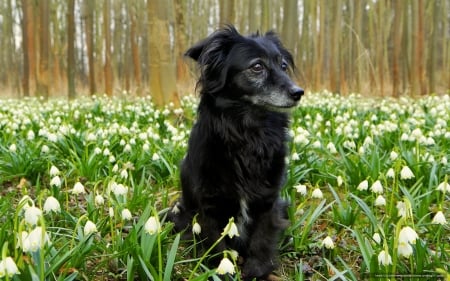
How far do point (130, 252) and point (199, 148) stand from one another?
82 centimetres

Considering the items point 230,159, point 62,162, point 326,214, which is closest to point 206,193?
point 230,159

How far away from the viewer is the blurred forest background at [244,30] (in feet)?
39.7

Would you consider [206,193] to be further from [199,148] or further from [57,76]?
[57,76]

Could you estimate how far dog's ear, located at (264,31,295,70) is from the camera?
3517mm

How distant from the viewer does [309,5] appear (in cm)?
2055

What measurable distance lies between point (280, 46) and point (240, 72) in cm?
62

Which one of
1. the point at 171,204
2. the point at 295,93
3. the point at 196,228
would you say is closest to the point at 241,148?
the point at 295,93

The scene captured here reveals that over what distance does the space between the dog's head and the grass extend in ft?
2.35

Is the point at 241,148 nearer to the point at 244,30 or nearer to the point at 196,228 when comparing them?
the point at 196,228

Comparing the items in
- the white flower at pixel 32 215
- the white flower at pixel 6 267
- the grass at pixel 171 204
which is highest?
the white flower at pixel 32 215

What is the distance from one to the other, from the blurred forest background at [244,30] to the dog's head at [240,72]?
11.9 feet

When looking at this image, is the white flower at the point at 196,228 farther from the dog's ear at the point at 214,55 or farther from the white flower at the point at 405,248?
the white flower at the point at 405,248

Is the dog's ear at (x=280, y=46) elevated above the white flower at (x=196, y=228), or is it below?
above

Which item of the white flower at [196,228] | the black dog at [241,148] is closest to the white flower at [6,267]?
the white flower at [196,228]
